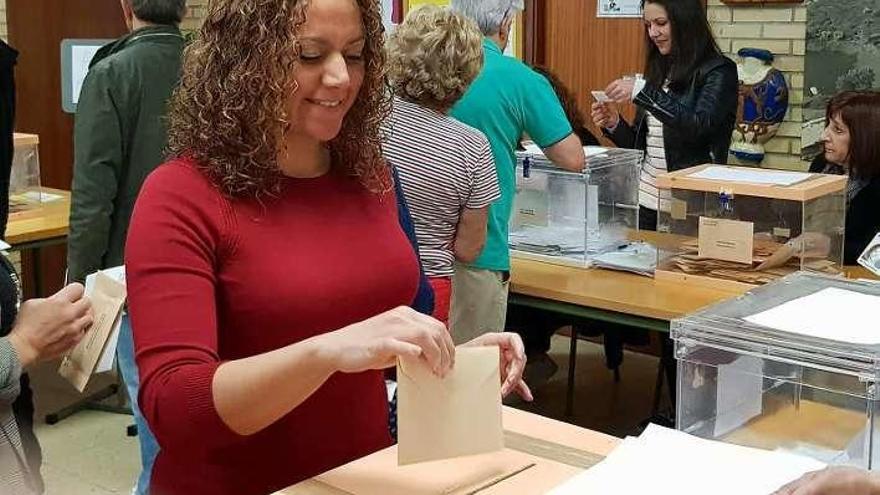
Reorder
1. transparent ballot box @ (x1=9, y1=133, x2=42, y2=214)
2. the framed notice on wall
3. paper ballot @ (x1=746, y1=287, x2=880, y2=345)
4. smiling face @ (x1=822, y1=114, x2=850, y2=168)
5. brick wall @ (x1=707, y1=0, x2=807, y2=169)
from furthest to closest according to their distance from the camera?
the framed notice on wall < brick wall @ (x1=707, y1=0, x2=807, y2=169) < transparent ballot box @ (x1=9, y1=133, x2=42, y2=214) < smiling face @ (x1=822, y1=114, x2=850, y2=168) < paper ballot @ (x1=746, y1=287, x2=880, y2=345)

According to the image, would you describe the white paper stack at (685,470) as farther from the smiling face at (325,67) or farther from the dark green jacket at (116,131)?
the dark green jacket at (116,131)

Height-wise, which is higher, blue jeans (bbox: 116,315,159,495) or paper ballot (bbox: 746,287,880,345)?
paper ballot (bbox: 746,287,880,345)

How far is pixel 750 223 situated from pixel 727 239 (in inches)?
3.1

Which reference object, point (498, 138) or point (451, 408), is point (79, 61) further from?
point (451, 408)

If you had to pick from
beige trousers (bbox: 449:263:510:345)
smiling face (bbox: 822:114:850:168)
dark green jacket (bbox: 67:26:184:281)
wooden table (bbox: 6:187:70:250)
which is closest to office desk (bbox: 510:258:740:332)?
beige trousers (bbox: 449:263:510:345)

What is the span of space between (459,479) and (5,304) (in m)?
0.88

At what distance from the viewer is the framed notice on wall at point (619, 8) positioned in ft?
16.4

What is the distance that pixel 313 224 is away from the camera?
158 cm

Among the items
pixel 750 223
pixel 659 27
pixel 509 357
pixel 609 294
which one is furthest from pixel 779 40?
pixel 509 357

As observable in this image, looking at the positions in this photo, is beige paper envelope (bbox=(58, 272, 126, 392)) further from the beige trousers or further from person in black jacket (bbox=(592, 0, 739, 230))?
person in black jacket (bbox=(592, 0, 739, 230))

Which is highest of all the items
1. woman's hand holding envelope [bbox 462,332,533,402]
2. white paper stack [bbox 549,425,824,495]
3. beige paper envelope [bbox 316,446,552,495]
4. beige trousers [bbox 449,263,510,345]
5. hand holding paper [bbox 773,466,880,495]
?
woman's hand holding envelope [bbox 462,332,533,402]

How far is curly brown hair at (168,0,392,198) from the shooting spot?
1493 mm

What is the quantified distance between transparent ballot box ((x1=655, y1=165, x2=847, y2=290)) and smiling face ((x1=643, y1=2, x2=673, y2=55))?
3.22 feet

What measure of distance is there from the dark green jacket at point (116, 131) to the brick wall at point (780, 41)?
2.44m
